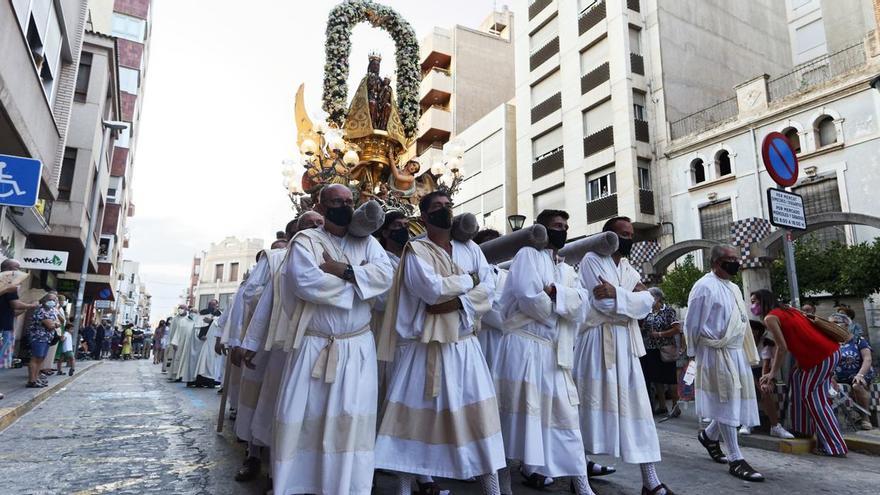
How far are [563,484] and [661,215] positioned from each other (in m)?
19.9

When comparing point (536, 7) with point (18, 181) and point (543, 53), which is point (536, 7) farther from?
point (18, 181)

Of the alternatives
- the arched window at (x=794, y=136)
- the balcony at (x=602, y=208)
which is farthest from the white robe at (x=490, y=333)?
the balcony at (x=602, y=208)

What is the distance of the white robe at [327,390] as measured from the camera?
Answer: 10.7ft

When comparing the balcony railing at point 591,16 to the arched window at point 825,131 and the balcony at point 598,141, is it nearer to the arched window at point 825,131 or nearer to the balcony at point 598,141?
the balcony at point 598,141

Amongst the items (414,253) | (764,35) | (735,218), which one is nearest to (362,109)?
(414,253)

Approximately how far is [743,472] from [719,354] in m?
1.07

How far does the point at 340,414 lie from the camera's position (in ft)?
11.0

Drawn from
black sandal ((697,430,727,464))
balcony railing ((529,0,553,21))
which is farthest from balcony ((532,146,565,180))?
black sandal ((697,430,727,464))

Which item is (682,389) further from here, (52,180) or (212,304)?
(52,180)

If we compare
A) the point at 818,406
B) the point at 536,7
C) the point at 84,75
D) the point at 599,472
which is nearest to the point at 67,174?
the point at 84,75

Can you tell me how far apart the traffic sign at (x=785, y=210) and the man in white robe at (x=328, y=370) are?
4603 mm

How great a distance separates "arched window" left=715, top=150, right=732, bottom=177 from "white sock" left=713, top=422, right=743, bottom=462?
18.1m

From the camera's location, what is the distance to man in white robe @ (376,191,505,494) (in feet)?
11.7

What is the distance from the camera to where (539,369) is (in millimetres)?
4199
